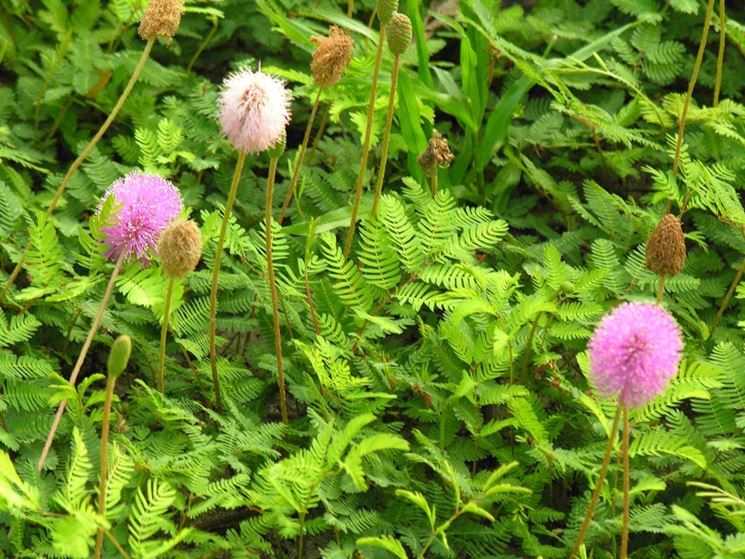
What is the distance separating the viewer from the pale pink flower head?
2.20 metres

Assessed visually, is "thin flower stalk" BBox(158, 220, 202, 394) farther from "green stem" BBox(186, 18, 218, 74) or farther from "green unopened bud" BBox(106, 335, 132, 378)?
"green stem" BBox(186, 18, 218, 74)

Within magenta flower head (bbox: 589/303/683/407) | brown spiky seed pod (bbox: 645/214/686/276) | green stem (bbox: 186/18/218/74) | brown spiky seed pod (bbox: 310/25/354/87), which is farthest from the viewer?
green stem (bbox: 186/18/218/74)

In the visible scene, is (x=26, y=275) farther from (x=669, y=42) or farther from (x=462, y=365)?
(x=669, y=42)

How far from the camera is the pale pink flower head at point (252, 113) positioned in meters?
2.20

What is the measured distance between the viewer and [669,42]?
3.56m

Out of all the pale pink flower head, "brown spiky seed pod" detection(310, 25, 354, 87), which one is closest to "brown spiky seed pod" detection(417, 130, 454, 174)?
"brown spiky seed pod" detection(310, 25, 354, 87)

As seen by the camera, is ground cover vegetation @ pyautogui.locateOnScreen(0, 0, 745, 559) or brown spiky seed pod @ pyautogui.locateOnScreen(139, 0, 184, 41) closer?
ground cover vegetation @ pyautogui.locateOnScreen(0, 0, 745, 559)

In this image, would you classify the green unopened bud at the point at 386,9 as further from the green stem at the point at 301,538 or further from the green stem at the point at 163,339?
the green stem at the point at 301,538

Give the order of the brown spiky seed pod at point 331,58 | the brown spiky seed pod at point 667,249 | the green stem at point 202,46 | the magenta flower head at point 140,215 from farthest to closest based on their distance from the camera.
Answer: the green stem at point 202,46
the brown spiky seed pod at point 331,58
the magenta flower head at point 140,215
the brown spiky seed pod at point 667,249

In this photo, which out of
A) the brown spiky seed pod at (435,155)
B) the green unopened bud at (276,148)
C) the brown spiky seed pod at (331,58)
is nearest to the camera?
the green unopened bud at (276,148)

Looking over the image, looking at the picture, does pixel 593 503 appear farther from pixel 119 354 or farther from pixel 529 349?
pixel 119 354

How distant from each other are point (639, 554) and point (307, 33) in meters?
1.79

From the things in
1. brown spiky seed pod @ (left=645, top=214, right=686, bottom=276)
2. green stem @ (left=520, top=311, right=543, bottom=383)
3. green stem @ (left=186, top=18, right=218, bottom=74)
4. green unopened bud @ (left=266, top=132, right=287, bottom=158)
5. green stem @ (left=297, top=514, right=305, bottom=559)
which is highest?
brown spiky seed pod @ (left=645, top=214, right=686, bottom=276)

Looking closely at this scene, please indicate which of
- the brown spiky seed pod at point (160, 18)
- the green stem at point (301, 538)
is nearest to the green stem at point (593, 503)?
the green stem at point (301, 538)
